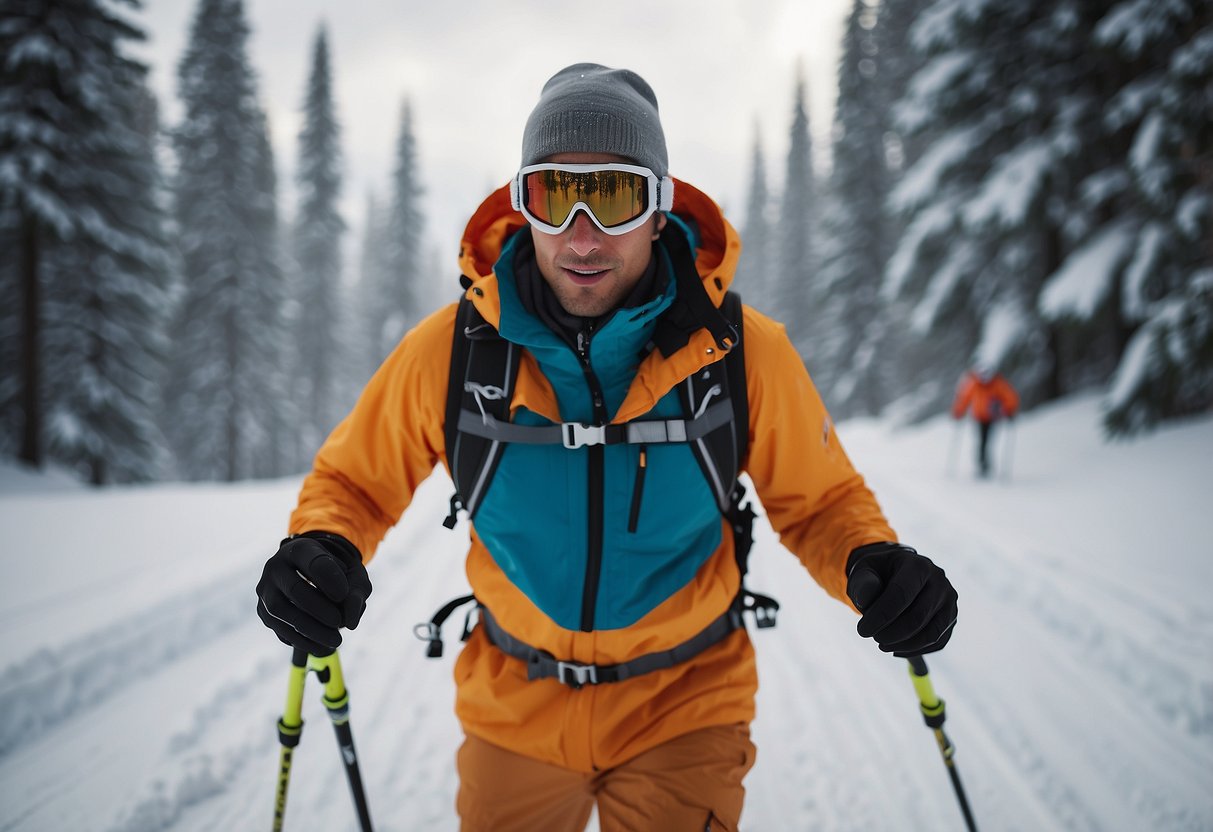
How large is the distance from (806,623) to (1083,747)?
1904 mm

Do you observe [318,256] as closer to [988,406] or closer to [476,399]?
[988,406]

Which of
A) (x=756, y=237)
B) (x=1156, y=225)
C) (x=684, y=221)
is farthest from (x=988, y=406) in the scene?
(x=756, y=237)

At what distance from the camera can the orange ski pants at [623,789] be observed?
1927 millimetres

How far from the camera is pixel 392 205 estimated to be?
30.8 m

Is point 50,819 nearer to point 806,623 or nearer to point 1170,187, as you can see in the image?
point 806,623

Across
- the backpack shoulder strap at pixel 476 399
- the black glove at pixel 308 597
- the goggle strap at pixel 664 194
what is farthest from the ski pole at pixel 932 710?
the black glove at pixel 308 597

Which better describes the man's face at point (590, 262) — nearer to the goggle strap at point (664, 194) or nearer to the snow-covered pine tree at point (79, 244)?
the goggle strap at point (664, 194)

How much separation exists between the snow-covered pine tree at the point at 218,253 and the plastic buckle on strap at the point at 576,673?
72.1ft

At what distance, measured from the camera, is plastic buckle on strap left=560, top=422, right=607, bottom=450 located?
1962 mm

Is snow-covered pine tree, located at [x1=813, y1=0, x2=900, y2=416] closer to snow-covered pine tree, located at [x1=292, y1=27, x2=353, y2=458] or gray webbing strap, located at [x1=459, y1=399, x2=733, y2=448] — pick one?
snow-covered pine tree, located at [x1=292, y1=27, x2=353, y2=458]

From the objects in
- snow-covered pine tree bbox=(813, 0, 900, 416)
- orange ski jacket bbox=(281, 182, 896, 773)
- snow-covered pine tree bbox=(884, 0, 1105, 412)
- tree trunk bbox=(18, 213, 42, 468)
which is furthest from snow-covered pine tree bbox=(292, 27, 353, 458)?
orange ski jacket bbox=(281, 182, 896, 773)

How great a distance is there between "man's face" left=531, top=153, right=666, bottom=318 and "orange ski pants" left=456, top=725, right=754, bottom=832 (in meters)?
1.51

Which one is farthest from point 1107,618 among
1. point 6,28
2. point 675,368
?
point 6,28

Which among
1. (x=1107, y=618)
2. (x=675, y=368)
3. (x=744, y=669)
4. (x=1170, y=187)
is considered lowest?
(x=1107, y=618)
